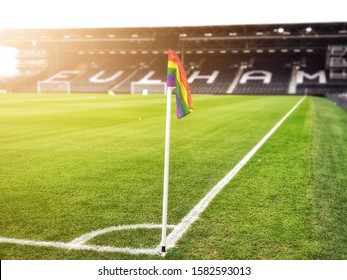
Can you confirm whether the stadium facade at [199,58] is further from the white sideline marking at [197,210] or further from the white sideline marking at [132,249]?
the white sideline marking at [132,249]

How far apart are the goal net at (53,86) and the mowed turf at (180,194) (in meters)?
51.4

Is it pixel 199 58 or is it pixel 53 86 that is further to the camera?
pixel 199 58

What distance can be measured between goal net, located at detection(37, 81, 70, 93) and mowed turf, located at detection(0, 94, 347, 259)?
169 feet

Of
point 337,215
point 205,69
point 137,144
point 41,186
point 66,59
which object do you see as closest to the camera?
point 337,215

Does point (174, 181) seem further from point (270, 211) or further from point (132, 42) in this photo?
point (132, 42)

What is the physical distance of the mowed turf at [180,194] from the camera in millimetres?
4191

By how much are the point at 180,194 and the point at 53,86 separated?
196 ft

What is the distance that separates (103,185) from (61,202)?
102 cm

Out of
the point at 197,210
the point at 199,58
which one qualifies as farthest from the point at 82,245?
the point at 199,58

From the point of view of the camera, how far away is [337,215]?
511 cm

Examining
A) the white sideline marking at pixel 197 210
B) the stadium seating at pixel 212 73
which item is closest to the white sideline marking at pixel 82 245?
the white sideline marking at pixel 197 210

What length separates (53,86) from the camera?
62.2 m

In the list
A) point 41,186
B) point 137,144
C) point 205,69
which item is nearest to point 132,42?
point 205,69

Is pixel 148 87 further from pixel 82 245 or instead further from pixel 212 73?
pixel 82 245
